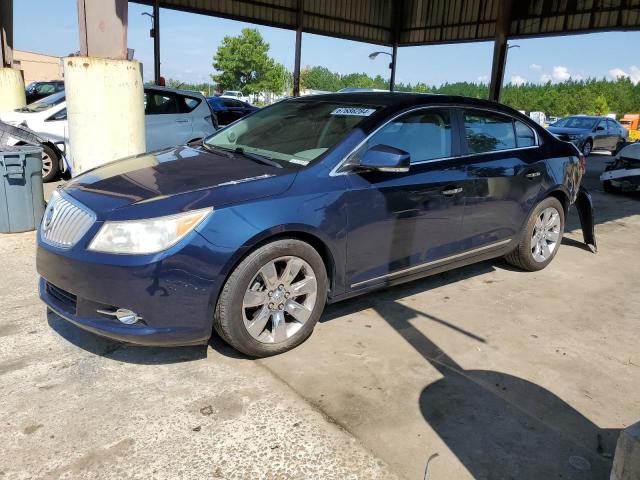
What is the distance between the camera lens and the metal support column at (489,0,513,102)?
1953 cm

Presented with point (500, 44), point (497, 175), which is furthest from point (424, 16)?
point (497, 175)

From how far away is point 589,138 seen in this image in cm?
1881

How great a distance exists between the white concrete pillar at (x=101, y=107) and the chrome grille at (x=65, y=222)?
222cm

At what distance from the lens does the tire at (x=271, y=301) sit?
2973mm

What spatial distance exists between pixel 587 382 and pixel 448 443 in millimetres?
1176

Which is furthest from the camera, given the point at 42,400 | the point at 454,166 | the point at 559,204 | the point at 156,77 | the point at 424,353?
the point at 156,77

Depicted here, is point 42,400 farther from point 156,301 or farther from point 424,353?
point 424,353

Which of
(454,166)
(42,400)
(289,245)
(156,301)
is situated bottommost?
(42,400)

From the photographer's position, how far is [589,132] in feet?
62.0

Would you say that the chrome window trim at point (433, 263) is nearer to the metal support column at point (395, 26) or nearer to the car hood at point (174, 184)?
the car hood at point (174, 184)

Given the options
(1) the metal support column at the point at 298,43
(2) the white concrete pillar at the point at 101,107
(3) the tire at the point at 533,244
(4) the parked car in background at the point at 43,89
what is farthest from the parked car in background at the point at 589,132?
(4) the parked car in background at the point at 43,89

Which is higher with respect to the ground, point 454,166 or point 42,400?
point 454,166

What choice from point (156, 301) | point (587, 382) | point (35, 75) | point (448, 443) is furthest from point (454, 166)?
point (35, 75)

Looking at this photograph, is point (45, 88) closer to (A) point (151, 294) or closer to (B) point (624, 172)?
(B) point (624, 172)
